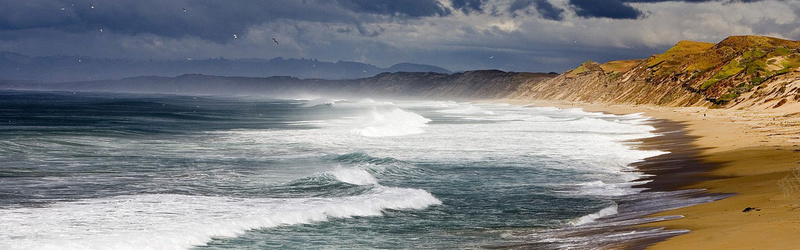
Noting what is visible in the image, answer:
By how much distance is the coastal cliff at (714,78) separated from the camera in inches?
3184

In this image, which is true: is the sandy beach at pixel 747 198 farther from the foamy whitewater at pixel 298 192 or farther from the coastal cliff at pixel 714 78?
the coastal cliff at pixel 714 78

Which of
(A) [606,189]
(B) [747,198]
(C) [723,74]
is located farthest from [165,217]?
(C) [723,74]

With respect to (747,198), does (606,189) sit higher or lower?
lower

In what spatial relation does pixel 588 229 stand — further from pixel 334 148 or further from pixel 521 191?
pixel 334 148

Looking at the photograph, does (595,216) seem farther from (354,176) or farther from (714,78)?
(714,78)

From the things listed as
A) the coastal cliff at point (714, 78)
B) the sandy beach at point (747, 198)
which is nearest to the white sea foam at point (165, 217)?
the sandy beach at point (747, 198)

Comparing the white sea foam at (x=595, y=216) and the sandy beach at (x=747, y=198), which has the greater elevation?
the sandy beach at (x=747, y=198)

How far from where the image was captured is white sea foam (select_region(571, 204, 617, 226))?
1805 centimetres

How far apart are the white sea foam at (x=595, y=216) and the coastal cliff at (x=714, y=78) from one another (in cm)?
5470

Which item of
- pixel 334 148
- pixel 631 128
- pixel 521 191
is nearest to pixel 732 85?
pixel 631 128

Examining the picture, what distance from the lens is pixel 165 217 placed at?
1788 cm

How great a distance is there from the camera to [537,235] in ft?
53.9

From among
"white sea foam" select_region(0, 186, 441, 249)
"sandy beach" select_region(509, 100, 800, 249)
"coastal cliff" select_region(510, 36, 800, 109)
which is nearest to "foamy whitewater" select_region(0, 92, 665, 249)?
"white sea foam" select_region(0, 186, 441, 249)

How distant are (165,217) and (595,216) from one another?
34.8ft
